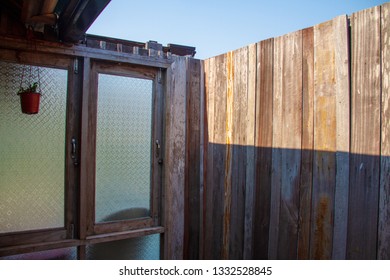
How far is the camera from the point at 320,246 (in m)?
2.02

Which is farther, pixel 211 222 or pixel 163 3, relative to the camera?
pixel 211 222

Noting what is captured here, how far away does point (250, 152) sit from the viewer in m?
2.60

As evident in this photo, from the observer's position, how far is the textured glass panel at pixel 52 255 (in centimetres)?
259

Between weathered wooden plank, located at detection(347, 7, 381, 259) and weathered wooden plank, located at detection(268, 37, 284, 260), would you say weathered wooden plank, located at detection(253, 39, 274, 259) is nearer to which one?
weathered wooden plank, located at detection(268, 37, 284, 260)

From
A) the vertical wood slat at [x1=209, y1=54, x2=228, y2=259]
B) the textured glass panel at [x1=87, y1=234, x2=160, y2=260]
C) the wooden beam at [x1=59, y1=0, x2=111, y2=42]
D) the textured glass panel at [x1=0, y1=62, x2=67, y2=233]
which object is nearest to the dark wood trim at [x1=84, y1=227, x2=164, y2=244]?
the textured glass panel at [x1=87, y1=234, x2=160, y2=260]

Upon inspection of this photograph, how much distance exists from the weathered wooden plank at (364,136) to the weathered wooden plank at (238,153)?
0.98m

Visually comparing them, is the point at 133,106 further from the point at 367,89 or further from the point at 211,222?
the point at 367,89

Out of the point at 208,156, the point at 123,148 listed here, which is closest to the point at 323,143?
the point at 208,156

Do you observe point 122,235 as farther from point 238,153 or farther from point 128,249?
point 238,153

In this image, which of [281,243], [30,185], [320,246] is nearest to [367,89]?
[320,246]

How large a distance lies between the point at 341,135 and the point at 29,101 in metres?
2.43

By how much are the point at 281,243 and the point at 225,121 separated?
1229mm

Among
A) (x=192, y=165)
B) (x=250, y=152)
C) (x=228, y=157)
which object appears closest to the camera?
(x=250, y=152)

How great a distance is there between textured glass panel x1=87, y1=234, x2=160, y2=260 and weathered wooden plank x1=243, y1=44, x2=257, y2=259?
3.59ft
